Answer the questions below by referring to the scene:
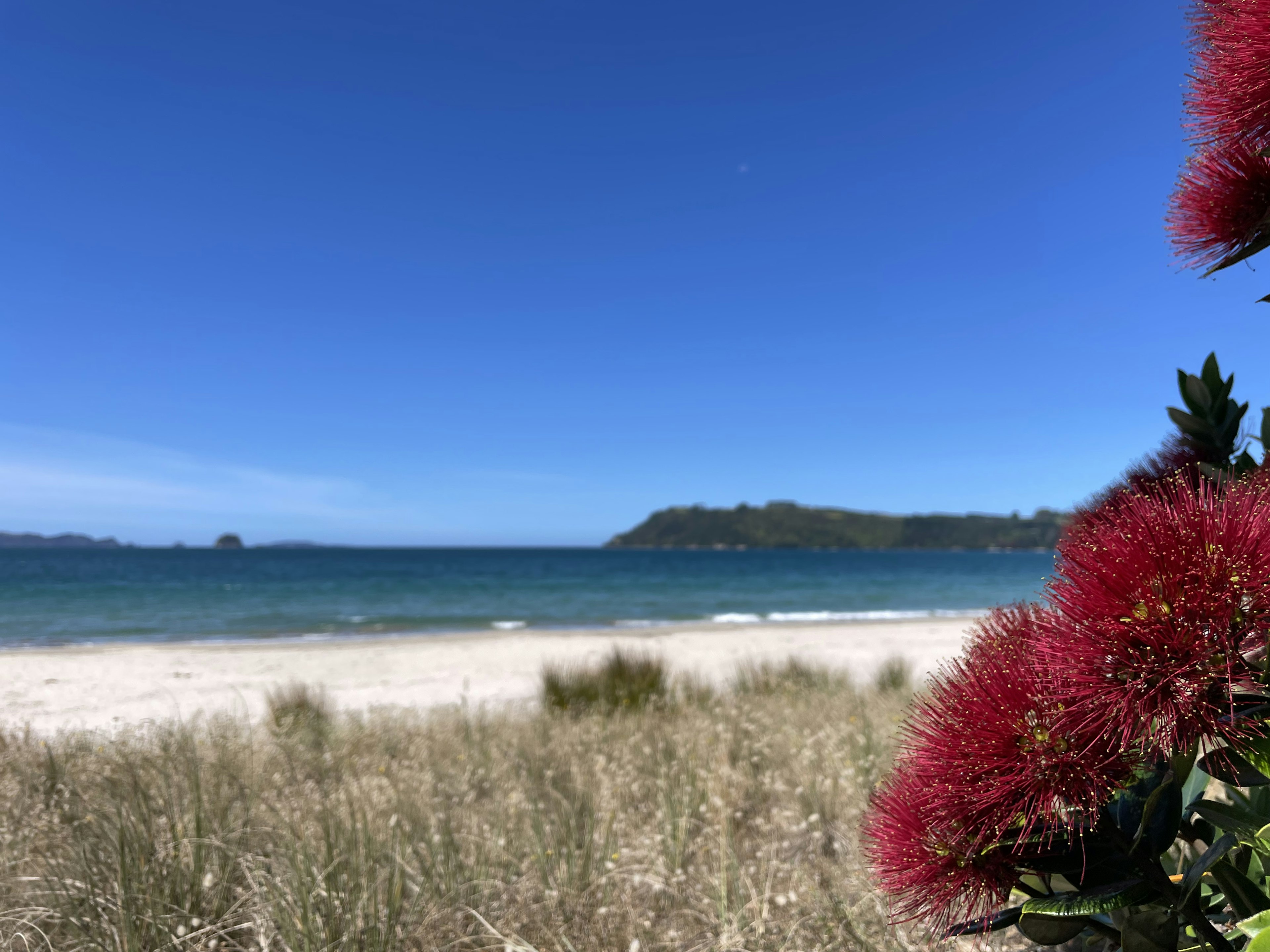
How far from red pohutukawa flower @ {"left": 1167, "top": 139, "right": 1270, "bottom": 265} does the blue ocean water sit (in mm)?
845

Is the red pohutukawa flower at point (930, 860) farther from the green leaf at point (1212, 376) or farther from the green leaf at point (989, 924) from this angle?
the green leaf at point (1212, 376)

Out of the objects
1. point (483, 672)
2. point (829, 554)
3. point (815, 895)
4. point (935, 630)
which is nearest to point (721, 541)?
point (829, 554)

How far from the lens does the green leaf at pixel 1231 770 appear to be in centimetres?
102

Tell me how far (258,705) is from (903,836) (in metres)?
11.1

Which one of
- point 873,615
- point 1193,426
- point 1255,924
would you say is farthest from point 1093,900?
point 873,615

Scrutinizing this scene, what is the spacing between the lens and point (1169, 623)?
93 centimetres

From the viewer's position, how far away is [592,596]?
4053 cm

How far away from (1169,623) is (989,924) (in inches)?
24.4

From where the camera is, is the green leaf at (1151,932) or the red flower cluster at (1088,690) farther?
the green leaf at (1151,932)

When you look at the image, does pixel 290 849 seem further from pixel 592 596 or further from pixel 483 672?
pixel 592 596

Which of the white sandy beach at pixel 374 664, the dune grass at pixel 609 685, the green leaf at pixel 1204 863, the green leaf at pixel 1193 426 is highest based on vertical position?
the green leaf at pixel 1193 426

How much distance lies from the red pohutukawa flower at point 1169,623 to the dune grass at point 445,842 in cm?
180

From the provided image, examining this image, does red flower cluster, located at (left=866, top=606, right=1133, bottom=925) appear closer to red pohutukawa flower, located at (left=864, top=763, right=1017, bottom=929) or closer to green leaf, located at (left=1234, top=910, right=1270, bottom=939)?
red pohutukawa flower, located at (left=864, top=763, right=1017, bottom=929)

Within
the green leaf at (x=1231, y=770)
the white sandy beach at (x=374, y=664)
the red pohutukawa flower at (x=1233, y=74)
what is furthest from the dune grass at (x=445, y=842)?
the white sandy beach at (x=374, y=664)
